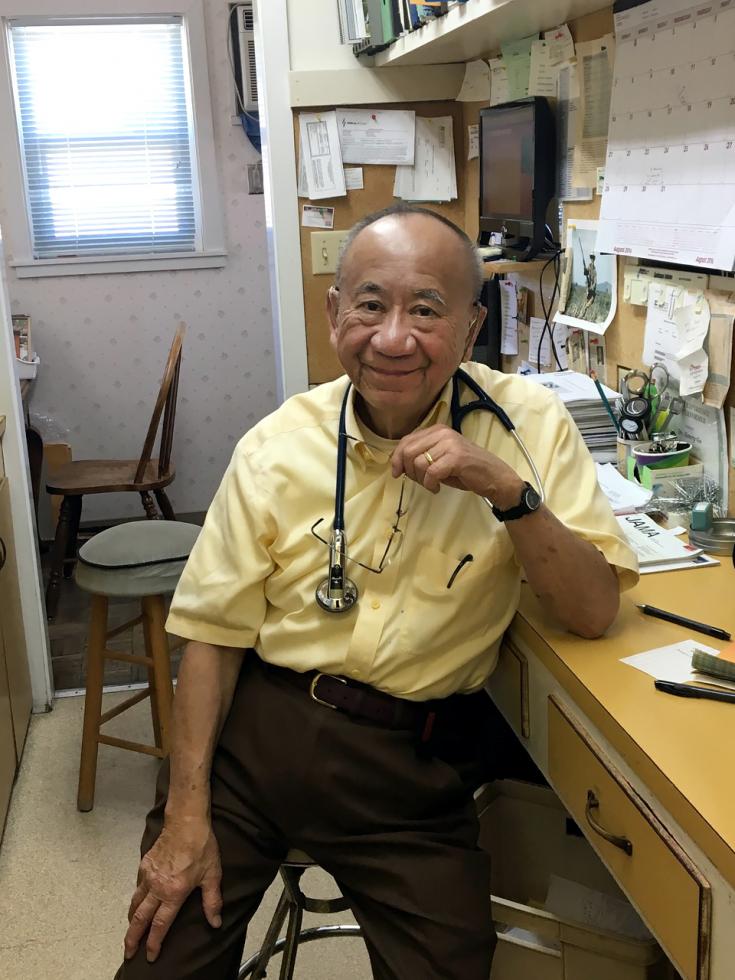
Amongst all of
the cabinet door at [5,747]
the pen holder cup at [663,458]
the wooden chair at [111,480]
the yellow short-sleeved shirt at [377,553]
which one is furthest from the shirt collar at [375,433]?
the wooden chair at [111,480]

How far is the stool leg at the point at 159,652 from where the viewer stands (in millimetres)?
2293

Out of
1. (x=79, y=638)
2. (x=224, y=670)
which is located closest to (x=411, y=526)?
(x=224, y=670)

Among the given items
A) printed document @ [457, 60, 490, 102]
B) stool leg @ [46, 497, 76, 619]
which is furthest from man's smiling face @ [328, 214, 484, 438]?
stool leg @ [46, 497, 76, 619]

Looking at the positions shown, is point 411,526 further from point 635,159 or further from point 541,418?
point 635,159

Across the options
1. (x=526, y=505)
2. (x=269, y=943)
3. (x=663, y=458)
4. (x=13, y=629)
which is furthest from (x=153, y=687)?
(x=526, y=505)

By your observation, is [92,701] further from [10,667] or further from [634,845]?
[634,845]

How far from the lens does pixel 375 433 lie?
138cm

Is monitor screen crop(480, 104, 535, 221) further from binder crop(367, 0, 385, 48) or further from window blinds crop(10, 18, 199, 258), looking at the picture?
window blinds crop(10, 18, 199, 258)

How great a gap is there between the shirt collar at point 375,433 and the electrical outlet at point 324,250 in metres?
1.34

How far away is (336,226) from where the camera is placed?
8.63ft

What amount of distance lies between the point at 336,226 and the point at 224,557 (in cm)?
152

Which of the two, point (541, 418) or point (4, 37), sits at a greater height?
point (4, 37)

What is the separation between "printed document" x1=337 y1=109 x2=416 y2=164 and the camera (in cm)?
254

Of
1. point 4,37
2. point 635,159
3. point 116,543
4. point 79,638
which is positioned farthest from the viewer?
point 4,37
